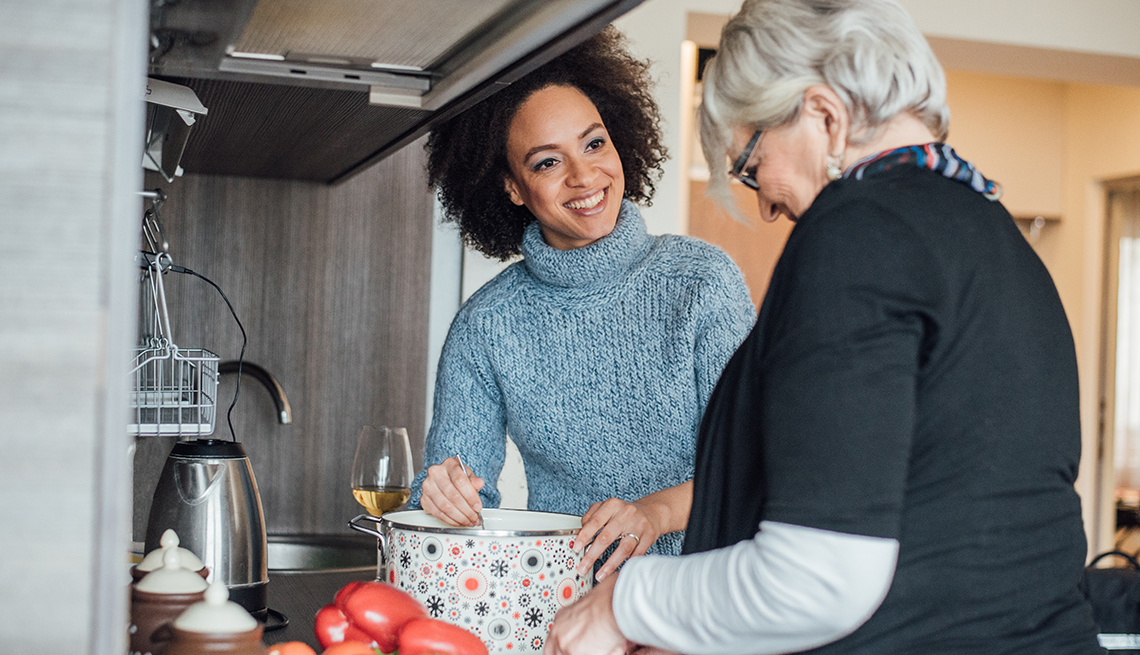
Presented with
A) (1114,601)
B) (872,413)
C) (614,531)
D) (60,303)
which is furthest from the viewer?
(1114,601)

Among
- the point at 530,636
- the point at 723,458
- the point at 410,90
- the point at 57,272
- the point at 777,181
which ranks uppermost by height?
the point at 410,90

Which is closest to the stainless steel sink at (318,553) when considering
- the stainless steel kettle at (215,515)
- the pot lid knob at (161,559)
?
Result: the stainless steel kettle at (215,515)

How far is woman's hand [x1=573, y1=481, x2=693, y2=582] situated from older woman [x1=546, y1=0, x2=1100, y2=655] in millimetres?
134

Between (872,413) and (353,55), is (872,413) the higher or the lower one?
the lower one

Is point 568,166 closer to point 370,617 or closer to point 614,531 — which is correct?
point 614,531

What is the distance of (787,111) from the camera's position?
2.49 feet

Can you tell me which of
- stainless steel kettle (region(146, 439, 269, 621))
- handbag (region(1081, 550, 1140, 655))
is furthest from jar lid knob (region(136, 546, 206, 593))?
handbag (region(1081, 550, 1140, 655))

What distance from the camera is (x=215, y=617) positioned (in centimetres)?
66

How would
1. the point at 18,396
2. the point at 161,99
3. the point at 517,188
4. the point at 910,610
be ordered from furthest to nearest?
1. the point at 517,188
2. the point at 161,99
3. the point at 910,610
4. the point at 18,396

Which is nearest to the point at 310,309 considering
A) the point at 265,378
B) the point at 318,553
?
the point at 265,378

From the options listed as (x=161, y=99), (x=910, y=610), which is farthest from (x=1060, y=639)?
(x=161, y=99)

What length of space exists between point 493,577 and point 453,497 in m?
0.18

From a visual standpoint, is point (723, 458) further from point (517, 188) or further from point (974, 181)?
point (517, 188)

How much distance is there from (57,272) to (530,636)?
513mm
